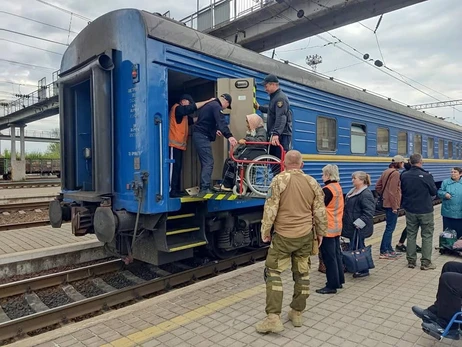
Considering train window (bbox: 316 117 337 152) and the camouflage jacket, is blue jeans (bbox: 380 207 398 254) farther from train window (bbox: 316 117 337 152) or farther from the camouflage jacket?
the camouflage jacket

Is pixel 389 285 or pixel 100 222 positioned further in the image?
pixel 389 285

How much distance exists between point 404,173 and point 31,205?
10.9m

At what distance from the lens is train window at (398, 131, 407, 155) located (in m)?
11.6

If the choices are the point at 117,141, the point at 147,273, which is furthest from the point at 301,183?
the point at 147,273

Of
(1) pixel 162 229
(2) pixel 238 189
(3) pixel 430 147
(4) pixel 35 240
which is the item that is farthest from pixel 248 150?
(3) pixel 430 147

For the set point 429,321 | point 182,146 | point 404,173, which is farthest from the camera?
point 404,173

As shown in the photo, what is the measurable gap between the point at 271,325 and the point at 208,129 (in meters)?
2.84

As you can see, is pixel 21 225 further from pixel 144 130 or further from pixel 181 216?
pixel 144 130

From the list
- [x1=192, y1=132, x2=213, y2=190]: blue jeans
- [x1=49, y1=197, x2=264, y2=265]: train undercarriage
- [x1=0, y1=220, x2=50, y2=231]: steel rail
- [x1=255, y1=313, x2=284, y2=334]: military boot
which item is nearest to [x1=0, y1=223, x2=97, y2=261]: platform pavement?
[x1=0, y1=220, x2=50, y2=231]: steel rail

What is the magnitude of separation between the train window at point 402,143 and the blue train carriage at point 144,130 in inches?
231

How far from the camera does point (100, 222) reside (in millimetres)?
4625

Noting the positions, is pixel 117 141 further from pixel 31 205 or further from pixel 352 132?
pixel 31 205

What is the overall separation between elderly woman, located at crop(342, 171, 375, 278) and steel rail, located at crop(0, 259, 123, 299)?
3618mm

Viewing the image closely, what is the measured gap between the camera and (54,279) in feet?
17.4
